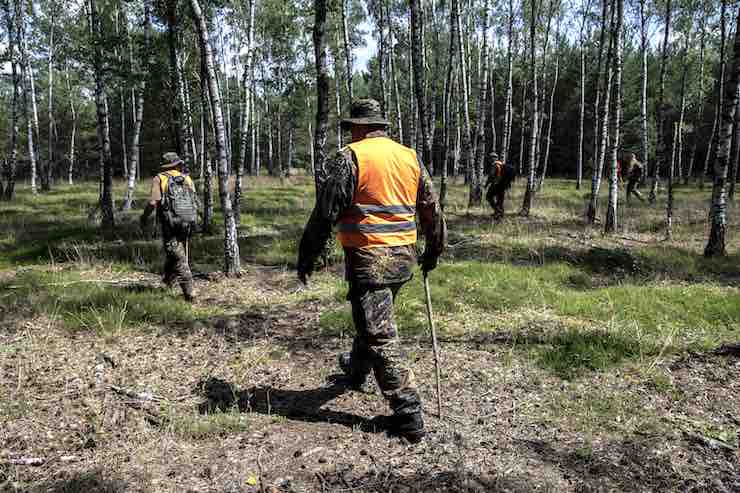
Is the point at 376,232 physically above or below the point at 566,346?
above

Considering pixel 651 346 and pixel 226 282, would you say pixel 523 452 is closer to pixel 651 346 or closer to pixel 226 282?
pixel 651 346

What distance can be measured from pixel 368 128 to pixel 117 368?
326cm

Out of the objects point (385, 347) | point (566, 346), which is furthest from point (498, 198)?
point (385, 347)

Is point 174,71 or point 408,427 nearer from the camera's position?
point 408,427

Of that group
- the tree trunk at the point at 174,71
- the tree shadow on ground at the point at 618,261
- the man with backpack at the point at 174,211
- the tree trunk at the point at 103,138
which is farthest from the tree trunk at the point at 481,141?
the man with backpack at the point at 174,211

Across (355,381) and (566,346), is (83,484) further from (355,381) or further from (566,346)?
(566,346)

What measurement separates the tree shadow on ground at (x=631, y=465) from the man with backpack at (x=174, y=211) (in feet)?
16.4

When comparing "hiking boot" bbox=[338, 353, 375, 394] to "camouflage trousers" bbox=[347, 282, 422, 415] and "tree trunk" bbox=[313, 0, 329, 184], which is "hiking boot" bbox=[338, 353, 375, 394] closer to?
"camouflage trousers" bbox=[347, 282, 422, 415]

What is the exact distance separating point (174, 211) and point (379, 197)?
4118 mm

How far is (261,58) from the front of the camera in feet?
95.2

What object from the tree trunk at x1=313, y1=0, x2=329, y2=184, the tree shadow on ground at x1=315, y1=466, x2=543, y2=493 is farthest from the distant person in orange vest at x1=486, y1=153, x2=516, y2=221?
the tree shadow on ground at x1=315, y1=466, x2=543, y2=493

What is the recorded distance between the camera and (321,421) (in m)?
3.74

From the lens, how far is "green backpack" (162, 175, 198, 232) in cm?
658

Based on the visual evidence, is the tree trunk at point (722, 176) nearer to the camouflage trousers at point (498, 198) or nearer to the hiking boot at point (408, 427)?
the camouflage trousers at point (498, 198)
